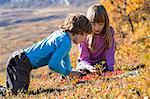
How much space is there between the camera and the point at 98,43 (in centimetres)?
1230

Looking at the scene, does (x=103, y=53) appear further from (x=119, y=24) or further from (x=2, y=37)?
(x=2, y=37)

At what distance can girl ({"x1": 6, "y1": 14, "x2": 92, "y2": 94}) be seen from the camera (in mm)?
9617

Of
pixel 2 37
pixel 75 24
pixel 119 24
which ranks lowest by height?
pixel 2 37

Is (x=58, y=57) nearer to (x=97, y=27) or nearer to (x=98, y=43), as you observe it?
(x=97, y=27)

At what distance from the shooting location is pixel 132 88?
619cm

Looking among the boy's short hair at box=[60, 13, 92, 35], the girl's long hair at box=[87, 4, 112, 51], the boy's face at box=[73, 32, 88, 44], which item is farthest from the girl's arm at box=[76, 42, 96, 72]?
the boy's short hair at box=[60, 13, 92, 35]

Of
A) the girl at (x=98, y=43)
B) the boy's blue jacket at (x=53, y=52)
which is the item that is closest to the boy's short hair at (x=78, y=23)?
the boy's blue jacket at (x=53, y=52)

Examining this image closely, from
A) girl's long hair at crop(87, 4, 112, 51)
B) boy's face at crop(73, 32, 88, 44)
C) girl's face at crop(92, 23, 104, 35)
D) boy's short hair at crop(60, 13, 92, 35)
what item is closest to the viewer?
boy's short hair at crop(60, 13, 92, 35)

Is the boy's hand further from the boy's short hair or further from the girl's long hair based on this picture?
the girl's long hair

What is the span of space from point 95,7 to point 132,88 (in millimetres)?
5330

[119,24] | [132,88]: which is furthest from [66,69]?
[119,24]

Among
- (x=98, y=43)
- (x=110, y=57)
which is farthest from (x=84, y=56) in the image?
(x=110, y=57)

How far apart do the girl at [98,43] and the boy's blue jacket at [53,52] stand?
4.88 ft

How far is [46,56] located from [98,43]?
263 cm
